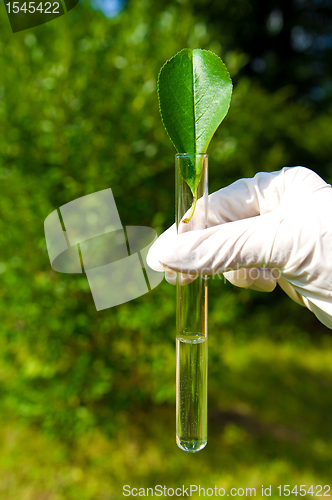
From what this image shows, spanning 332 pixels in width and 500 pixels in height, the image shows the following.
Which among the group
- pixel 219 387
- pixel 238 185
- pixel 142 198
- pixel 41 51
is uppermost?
pixel 41 51

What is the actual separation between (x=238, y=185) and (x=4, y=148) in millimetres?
1539

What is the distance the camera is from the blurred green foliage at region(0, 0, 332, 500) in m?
2.21

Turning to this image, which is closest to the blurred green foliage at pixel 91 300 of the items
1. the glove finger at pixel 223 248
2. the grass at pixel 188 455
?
the grass at pixel 188 455

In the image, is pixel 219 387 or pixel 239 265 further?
pixel 219 387

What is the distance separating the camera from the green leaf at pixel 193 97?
0.93 metres

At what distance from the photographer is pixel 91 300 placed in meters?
2.41

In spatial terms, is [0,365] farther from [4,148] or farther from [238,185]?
[238,185]

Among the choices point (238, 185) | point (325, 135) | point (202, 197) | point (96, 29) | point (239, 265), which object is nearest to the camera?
point (202, 197)

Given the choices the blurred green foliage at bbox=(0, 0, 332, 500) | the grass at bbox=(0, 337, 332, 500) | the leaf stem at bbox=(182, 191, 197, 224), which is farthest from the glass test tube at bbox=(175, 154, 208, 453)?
the grass at bbox=(0, 337, 332, 500)

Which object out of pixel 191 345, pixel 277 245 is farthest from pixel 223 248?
pixel 191 345

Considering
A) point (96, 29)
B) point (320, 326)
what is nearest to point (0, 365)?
point (96, 29)

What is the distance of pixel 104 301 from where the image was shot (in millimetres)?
2320

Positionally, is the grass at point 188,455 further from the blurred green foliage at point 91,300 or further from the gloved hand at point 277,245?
the gloved hand at point 277,245

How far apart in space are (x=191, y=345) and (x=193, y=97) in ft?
2.01
